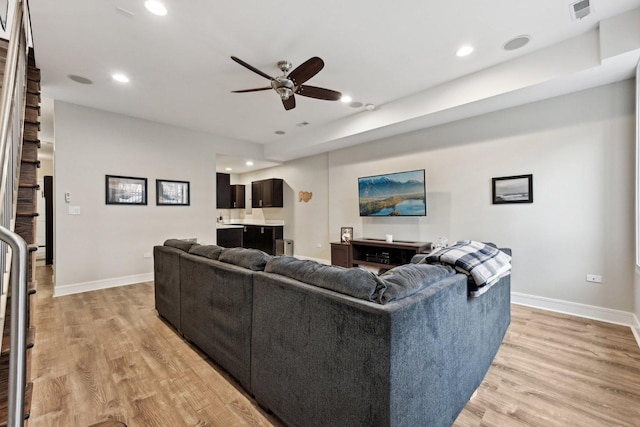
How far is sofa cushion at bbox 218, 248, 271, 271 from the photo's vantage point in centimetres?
189

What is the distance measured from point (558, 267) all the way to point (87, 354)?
15.7 ft

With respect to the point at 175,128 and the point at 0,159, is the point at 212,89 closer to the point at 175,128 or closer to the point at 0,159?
the point at 175,128

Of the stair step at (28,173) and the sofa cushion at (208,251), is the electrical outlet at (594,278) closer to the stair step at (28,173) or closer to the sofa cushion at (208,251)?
the sofa cushion at (208,251)

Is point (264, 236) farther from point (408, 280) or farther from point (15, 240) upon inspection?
point (15, 240)

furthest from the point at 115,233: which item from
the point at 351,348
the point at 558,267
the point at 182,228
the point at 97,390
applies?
the point at 558,267

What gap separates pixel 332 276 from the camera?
1.42 m

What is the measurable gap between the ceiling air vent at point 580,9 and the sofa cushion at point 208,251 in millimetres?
3434

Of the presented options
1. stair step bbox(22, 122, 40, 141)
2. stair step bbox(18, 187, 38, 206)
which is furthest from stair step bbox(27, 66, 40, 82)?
stair step bbox(18, 187, 38, 206)

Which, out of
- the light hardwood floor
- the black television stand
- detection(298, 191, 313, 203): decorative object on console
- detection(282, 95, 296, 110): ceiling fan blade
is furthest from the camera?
detection(298, 191, 313, 203): decorative object on console

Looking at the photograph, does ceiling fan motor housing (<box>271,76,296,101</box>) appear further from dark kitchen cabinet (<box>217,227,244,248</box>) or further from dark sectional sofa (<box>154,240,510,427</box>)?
dark kitchen cabinet (<box>217,227,244,248</box>)

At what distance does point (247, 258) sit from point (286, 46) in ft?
6.95

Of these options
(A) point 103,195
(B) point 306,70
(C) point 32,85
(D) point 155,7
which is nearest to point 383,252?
(B) point 306,70

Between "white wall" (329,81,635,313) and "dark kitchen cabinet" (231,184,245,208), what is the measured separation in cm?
566

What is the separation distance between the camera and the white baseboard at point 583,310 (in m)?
2.88
